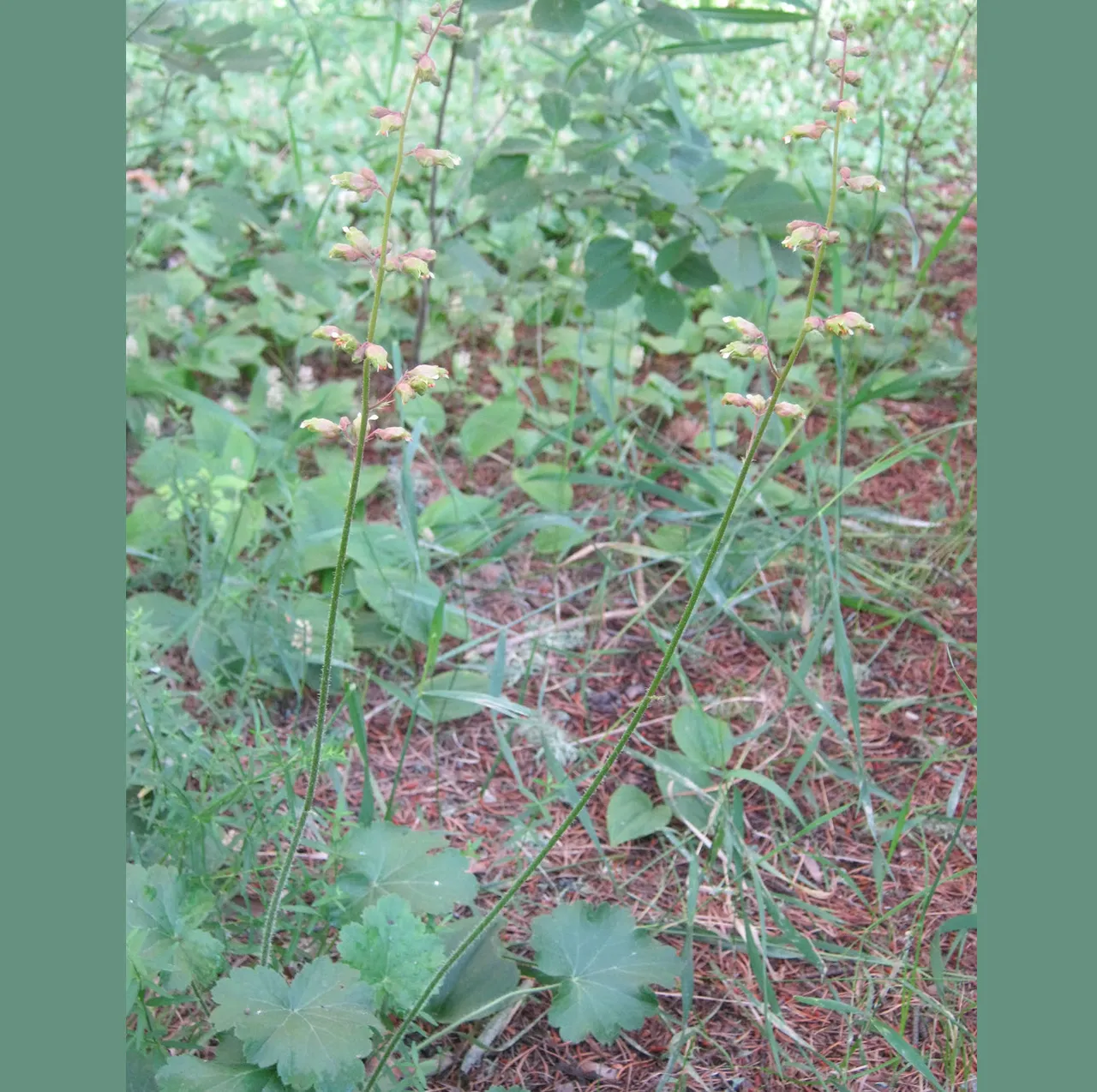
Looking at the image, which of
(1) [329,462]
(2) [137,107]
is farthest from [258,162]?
(1) [329,462]

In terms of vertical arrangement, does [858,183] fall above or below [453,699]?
above

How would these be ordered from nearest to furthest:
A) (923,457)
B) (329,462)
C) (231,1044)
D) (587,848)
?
(231,1044), (587,848), (329,462), (923,457)

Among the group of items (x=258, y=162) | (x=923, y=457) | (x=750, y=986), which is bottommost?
(x=750, y=986)

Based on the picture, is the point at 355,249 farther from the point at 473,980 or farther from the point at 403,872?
the point at 473,980

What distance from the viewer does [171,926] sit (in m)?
1.45

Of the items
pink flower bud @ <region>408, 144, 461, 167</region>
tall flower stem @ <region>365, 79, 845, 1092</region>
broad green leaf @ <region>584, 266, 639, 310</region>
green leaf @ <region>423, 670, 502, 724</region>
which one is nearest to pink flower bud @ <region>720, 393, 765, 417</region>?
tall flower stem @ <region>365, 79, 845, 1092</region>

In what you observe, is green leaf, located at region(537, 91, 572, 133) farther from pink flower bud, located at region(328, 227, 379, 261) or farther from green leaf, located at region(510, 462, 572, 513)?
pink flower bud, located at region(328, 227, 379, 261)

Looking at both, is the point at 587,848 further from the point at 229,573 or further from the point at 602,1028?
the point at 229,573

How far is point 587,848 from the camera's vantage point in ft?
6.50

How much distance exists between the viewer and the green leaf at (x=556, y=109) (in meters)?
2.62

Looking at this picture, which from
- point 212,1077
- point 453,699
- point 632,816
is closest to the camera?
point 212,1077

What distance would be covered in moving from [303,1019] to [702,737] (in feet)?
3.17

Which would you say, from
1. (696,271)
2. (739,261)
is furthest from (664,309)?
(739,261)

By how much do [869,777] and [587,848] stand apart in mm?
572
